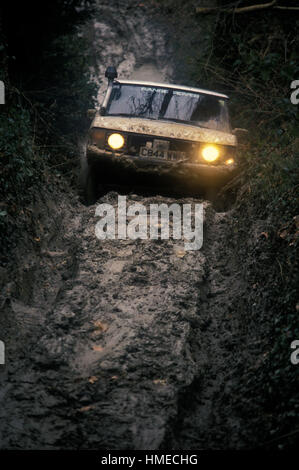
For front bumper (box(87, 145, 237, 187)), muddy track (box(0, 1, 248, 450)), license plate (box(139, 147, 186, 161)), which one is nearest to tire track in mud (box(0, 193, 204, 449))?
muddy track (box(0, 1, 248, 450))

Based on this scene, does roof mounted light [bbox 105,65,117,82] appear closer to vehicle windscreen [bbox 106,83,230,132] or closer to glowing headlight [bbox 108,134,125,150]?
vehicle windscreen [bbox 106,83,230,132]

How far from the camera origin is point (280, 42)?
771 cm

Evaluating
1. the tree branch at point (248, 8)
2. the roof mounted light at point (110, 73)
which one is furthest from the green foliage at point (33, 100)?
the tree branch at point (248, 8)

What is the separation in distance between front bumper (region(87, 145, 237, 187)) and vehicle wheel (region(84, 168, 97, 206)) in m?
0.31

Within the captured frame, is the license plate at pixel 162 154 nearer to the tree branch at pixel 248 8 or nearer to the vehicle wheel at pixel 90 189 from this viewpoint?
the vehicle wheel at pixel 90 189

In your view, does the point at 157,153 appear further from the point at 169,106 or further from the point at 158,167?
the point at 169,106

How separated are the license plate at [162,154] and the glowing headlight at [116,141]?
274 millimetres

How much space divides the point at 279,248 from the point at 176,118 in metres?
2.97

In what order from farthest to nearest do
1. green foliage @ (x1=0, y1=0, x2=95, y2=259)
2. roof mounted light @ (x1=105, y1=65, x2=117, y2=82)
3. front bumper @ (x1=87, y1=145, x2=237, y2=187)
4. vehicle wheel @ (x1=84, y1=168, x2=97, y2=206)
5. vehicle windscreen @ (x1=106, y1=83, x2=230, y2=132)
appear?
1. roof mounted light @ (x1=105, y1=65, x2=117, y2=82)
2. vehicle windscreen @ (x1=106, y1=83, x2=230, y2=132)
3. vehicle wheel @ (x1=84, y1=168, x2=97, y2=206)
4. front bumper @ (x1=87, y1=145, x2=237, y2=187)
5. green foliage @ (x1=0, y1=0, x2=95, y2=259)

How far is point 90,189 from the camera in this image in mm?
6117

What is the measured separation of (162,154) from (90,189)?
1.21 metres

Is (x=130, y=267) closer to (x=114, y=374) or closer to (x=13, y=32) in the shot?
(x=114, y=374)

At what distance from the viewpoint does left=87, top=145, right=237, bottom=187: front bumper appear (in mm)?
5523

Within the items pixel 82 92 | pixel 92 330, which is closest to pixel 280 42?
pixel 82 92
